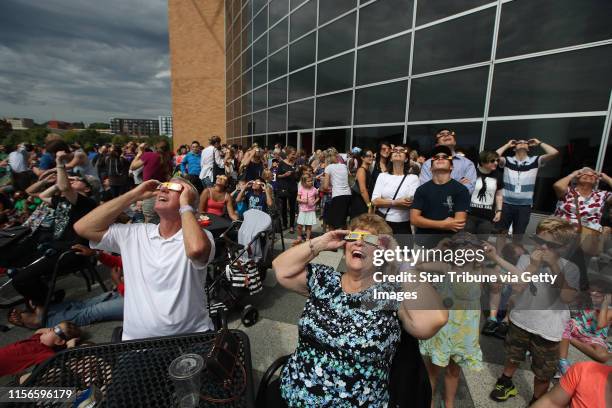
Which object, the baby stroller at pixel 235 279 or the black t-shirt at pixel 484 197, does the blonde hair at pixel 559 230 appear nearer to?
the black t-shirt at pixel 484 197

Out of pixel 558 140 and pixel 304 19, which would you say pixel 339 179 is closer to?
pixel 558 140

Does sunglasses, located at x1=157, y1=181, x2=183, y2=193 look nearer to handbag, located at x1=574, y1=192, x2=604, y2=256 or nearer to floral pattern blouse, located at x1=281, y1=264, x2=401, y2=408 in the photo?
floral pattern blouse, located at x1=281, y1=264, x2=401, y2=408

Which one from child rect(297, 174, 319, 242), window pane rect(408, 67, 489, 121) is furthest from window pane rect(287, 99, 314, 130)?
child rect(297, 174, 319, 242)

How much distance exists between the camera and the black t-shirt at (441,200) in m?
2.77

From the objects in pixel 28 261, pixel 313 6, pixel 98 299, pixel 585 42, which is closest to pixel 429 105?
pixel 585 42

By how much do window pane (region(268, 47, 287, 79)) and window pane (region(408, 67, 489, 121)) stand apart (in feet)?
22.9

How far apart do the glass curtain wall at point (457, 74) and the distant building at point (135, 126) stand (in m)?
146

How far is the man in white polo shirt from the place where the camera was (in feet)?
6.05

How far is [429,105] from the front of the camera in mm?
6422

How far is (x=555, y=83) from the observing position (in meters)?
4.71

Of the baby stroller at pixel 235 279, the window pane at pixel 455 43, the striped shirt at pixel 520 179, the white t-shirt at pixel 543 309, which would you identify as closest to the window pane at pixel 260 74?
the window pane at pixel 455 43

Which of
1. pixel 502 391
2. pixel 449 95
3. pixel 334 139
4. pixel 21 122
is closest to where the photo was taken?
pixel 502 391

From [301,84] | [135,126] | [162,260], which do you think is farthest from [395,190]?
[135,126]

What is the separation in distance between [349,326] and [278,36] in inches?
530
